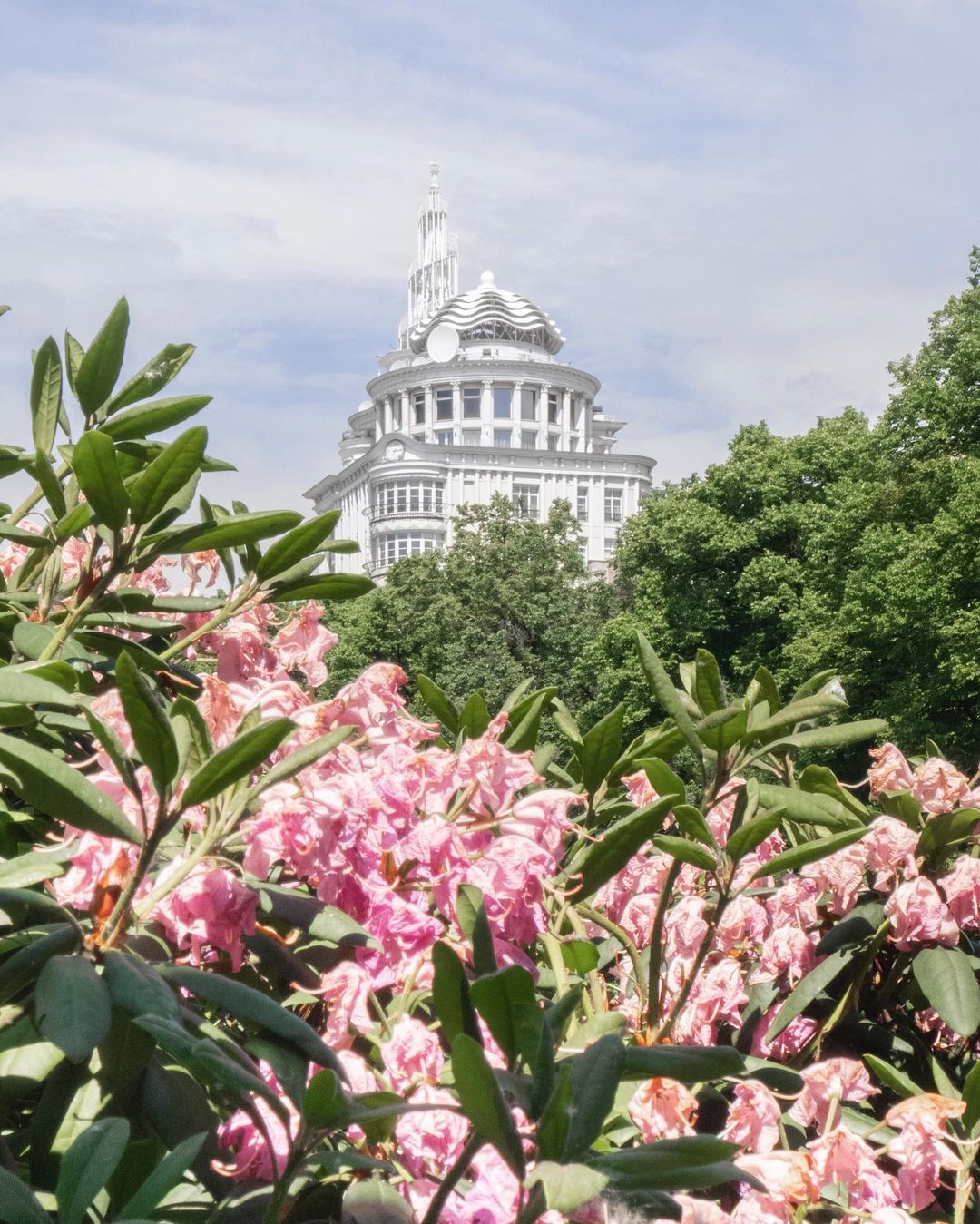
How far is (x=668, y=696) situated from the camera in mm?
1542

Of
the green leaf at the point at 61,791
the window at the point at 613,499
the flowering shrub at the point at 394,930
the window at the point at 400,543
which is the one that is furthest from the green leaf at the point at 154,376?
the window at the point at 613,499

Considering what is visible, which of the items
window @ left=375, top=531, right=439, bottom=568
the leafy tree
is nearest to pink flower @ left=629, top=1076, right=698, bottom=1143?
the leafy tree

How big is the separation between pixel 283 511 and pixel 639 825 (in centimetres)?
57

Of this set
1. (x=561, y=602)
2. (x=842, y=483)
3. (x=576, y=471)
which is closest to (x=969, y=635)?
(x=842, y=483)

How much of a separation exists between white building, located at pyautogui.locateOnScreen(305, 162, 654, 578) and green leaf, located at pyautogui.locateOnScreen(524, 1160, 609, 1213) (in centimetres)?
7684

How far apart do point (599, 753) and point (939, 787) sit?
48 centimetres

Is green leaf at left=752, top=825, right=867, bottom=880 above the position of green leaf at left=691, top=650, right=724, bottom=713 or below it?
below

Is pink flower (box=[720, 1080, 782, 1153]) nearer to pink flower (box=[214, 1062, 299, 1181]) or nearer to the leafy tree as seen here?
pink flower (box=[214, 1062, 299, 1181])

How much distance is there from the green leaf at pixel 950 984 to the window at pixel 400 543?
242 ft

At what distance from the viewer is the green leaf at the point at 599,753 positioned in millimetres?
1775

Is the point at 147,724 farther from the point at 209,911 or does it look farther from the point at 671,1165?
the point at 671,1165

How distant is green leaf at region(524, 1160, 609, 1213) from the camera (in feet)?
2.64

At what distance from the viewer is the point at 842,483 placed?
2695 centimetres

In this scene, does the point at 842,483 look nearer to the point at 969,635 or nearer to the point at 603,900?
the point at 969,635
